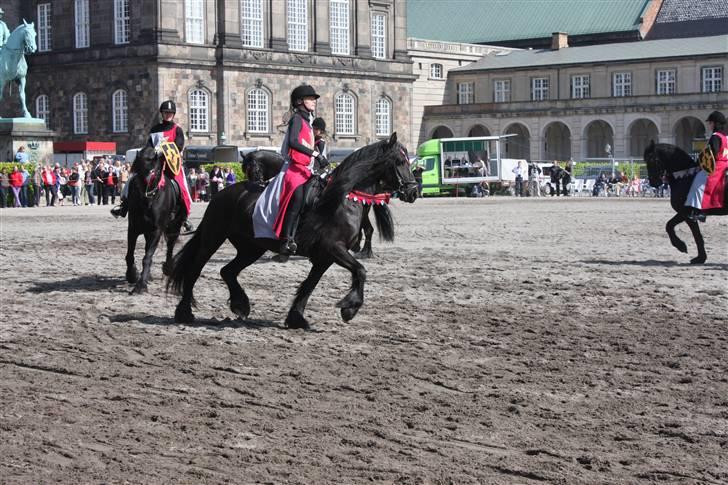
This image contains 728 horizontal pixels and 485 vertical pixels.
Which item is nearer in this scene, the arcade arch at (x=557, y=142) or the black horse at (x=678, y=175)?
the black horse at (x=678, y=175)

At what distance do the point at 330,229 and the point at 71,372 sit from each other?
3.06m

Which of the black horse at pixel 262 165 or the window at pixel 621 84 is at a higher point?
the window at pixel 621 84

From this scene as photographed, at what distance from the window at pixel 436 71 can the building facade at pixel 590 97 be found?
1.07 metres

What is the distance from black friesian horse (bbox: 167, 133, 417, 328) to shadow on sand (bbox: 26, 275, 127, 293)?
3.41 metres

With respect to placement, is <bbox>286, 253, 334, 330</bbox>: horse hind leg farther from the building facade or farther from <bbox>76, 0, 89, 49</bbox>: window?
the building facade

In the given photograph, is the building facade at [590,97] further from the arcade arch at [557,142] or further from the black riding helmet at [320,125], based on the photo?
the black riding helmet at [320,125]

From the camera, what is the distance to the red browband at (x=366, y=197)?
38.2 feet

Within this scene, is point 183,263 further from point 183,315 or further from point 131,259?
point 131,259

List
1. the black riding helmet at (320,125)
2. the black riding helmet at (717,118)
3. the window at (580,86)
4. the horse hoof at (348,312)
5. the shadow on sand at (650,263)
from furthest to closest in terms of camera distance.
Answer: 1. the window at (580,86)
2. the shadow on sand at (650,263)
3. the black riding helmet at (717,118)
4. the black riding helmet at (320,125)
5. the horse hoof at (348,312)

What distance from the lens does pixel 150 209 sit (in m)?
15.0

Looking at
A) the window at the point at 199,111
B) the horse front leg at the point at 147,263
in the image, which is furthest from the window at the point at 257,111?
the horse front leg at the point at 147,263

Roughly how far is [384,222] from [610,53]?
8046cm

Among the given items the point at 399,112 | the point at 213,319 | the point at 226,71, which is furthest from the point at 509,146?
the point at 213,319

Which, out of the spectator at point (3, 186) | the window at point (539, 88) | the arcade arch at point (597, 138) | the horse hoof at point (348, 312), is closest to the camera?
the horse hoof at point (348, 312)
